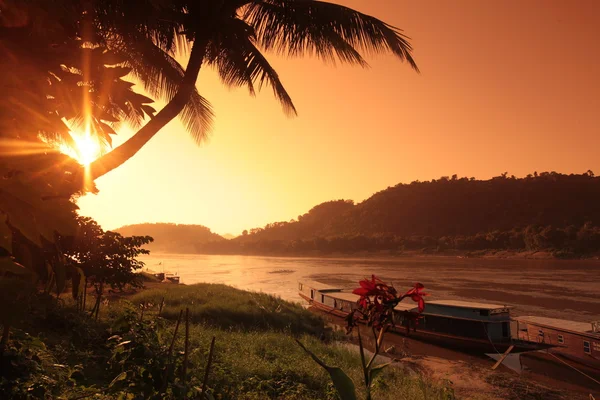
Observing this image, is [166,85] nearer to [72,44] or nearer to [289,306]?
[72,44]

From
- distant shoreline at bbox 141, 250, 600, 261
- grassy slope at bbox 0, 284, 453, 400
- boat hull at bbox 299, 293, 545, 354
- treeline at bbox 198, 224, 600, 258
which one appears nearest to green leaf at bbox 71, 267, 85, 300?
grassy slope at bbox 0, 284, 453, 400

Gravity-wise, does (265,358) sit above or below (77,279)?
below

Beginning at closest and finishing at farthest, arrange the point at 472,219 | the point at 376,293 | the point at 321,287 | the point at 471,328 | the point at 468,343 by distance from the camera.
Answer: the point at 376,293 < the point at 468,343 < the point at 471,328 < the point at 321,287 < the point at 472,219

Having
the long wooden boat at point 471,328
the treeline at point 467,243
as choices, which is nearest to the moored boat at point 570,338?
the long wooden boat at point 471,328

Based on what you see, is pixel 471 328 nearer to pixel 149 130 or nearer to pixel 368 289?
pixel 149 130

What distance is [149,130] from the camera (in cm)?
593

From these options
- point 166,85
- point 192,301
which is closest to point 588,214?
point 192,301

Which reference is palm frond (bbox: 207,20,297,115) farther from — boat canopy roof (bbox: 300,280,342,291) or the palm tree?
boat canopy roof (bbox: 300,280,342,291)

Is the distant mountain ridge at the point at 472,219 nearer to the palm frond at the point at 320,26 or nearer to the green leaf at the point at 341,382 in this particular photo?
the palm frond at the point at 320,26

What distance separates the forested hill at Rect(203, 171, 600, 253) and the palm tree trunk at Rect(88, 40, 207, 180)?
8437 cm

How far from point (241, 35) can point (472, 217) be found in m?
121

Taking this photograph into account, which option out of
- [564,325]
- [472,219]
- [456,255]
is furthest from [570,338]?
[472,219]

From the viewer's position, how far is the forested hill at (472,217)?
88.6 metres

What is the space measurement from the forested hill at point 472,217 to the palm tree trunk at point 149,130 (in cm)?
8437
